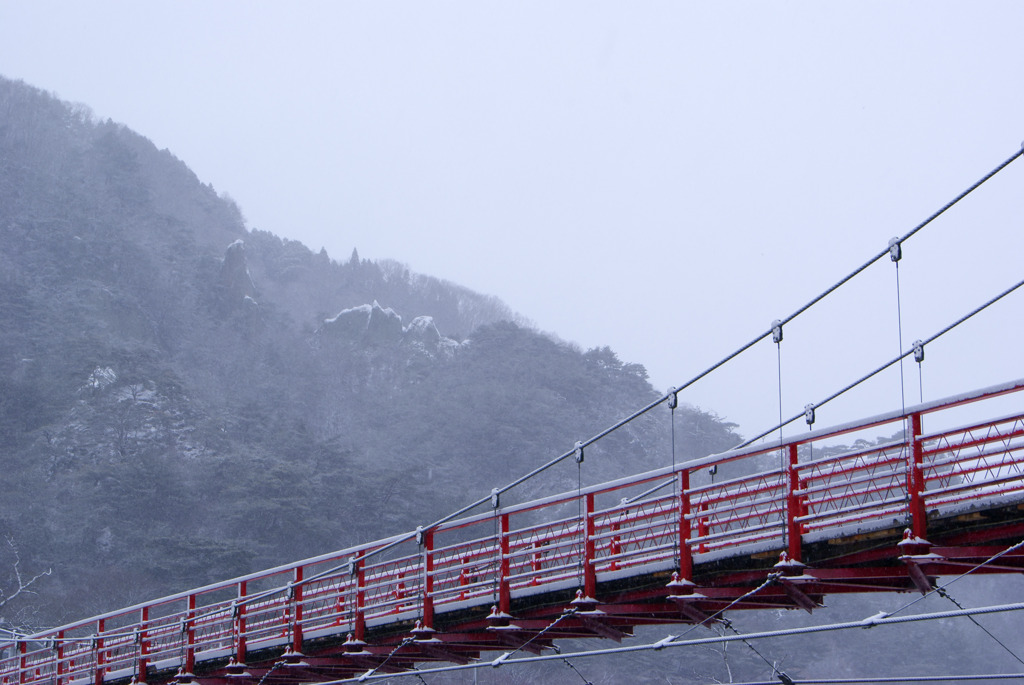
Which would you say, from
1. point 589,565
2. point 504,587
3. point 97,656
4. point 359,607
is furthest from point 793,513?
point 97,656

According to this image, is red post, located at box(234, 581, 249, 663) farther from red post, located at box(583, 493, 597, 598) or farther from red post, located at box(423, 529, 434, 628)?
red post, located at box(583, 493, 597, 598)

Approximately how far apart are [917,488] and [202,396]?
69.6 meters

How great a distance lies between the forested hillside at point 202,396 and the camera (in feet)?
189

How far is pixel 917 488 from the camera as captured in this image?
10.5m

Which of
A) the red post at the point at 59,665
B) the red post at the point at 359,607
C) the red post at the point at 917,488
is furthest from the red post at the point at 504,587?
the red post at the point at 59,665

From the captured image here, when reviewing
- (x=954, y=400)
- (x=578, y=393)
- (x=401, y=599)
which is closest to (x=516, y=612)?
(x=401, y=599)

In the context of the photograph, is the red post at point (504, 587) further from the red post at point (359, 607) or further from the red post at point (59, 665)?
the red post at point (59, 665)

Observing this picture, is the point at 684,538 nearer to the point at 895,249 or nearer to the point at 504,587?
the point at 504,587

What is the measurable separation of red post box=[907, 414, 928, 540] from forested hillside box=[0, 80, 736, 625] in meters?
44.5

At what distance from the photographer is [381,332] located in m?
93.9

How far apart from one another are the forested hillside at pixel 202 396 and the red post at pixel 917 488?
4453 cm

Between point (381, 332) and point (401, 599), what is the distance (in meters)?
78.2

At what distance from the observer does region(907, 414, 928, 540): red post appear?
10.4m

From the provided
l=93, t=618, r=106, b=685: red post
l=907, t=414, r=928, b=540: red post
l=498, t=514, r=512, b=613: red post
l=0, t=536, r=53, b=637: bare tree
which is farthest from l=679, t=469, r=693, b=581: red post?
l=0, t=536, r=53, b=637: bare tree
